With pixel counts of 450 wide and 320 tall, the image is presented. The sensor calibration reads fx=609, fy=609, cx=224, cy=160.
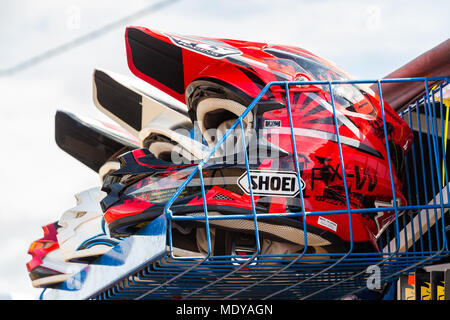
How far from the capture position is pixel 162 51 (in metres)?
1.32

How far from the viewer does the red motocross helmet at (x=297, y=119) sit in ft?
3.81

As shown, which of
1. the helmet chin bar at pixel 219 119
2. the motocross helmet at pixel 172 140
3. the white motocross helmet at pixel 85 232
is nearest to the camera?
the helmet chin bar at pixel 219 119

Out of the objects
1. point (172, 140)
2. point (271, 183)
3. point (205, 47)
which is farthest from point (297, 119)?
point (172, 140)

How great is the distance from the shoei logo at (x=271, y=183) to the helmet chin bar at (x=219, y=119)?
0.09 metres

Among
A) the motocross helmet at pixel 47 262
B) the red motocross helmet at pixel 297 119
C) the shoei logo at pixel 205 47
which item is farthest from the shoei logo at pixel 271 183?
the motocross helmet at pixel 47 262

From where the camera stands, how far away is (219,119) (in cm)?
135

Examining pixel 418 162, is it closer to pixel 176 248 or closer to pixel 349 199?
pixel 349 199

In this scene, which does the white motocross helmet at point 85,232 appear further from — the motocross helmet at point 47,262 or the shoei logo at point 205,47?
the shoei logo at point 205,47

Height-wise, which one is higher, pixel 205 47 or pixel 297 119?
pixel 205 47

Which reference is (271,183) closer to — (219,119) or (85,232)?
(219,119)

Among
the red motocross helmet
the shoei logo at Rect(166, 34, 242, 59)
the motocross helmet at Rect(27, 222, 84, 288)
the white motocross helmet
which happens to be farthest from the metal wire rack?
the motocross helmet at Rect(27, 222, 84, 288)

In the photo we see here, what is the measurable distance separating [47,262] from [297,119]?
159 cm

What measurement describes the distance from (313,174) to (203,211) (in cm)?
23
